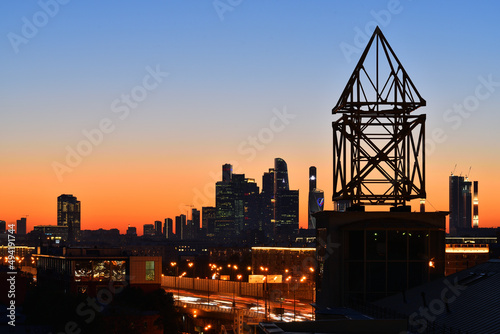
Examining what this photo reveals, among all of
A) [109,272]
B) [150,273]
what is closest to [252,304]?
[150,273]

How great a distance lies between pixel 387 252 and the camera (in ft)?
195

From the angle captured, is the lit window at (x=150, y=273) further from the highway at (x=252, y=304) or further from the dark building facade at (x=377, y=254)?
the dark building facade at (x=377, y=254)

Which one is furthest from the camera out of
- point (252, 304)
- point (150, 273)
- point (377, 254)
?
point (252, 304)

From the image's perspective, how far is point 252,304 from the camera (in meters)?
145

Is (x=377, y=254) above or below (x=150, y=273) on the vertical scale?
above

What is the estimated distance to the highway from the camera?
406 ft

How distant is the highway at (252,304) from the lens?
124m

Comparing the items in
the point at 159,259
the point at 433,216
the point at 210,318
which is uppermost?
the point at 433,216

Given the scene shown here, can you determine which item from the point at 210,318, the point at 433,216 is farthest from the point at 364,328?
the point at 210,318

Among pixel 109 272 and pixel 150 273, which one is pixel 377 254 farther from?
pixel 109 272

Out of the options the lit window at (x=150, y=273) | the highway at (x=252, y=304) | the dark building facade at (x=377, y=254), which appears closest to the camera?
the dark building facade at (x=377, y=254)

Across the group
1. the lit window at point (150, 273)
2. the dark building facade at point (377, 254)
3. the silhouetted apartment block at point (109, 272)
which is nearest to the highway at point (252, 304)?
the lit window at point (150, 273)

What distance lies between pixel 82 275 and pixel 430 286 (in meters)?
87.9

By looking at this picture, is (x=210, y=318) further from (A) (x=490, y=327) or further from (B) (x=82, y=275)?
(A) (x=490, y=327)
